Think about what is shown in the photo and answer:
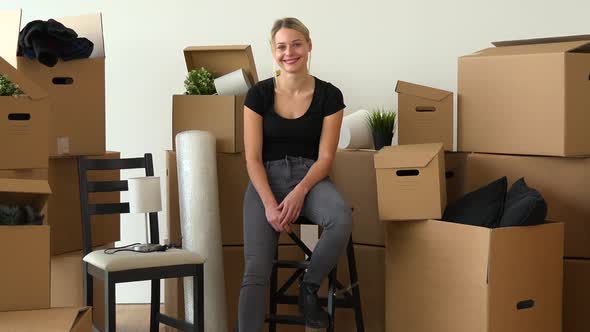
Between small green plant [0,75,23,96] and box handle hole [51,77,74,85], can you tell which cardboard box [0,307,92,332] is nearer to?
small green plant [0,75,23,96]

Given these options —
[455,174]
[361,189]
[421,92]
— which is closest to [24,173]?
[361,189]

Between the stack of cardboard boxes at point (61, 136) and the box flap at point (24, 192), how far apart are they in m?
0.50

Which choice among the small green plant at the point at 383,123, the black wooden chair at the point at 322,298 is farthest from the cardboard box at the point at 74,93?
the small green plant at the point at 383,123

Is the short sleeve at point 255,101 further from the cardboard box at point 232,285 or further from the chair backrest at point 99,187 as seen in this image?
the cardboard box at point 232,285

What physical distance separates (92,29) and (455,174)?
5.08ft

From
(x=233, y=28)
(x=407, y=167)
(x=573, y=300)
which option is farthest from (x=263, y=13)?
(x=573, y=300)

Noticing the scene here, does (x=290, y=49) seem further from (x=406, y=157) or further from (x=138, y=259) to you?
(x=138, y=259)

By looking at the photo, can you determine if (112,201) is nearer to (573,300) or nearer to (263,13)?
(263,13)

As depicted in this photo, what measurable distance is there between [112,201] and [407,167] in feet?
4.43

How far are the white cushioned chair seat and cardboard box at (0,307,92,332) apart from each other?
635mm

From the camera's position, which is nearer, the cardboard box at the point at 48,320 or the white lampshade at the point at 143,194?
the cardboard box at the point at 48,320

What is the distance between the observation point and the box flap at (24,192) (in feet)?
7.95

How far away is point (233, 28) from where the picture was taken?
4.24 m

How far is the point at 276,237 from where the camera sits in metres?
3.16
